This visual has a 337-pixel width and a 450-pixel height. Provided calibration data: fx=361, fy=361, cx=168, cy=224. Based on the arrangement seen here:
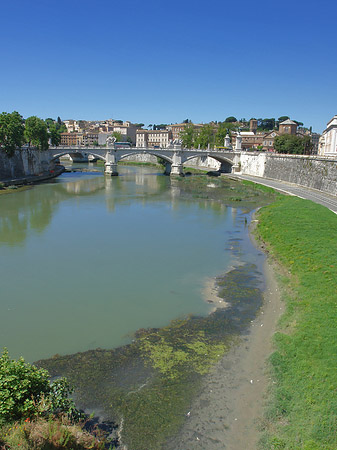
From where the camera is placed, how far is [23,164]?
33.6 m

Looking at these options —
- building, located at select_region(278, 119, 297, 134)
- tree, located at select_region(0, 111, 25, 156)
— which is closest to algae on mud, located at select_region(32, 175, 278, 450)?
tree, located at select_region(0, 111, 25, 156)

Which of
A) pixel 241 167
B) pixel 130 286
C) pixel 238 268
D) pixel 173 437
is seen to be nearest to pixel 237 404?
pixel 173 437

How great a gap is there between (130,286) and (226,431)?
19.4ft

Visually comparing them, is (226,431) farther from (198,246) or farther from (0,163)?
(0,163)

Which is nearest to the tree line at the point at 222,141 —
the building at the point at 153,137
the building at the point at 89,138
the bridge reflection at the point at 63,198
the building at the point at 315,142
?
the bridge reflection at the point at 63,198

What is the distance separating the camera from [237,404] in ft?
19.0

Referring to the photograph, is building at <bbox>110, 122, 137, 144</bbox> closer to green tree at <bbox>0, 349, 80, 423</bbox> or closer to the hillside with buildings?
the hillside with buildings

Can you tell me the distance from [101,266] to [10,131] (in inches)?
850

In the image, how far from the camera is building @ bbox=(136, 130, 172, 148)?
303 feet

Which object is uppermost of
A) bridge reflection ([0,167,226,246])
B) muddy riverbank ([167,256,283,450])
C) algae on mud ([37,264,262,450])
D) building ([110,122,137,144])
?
building ([110,122,137,144])

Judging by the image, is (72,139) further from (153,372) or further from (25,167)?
(153,372)

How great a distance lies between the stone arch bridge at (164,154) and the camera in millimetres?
41031

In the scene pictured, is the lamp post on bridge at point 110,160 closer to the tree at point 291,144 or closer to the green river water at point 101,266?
the green river water at point 101,266

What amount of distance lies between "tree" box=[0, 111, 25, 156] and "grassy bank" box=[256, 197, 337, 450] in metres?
24.0
